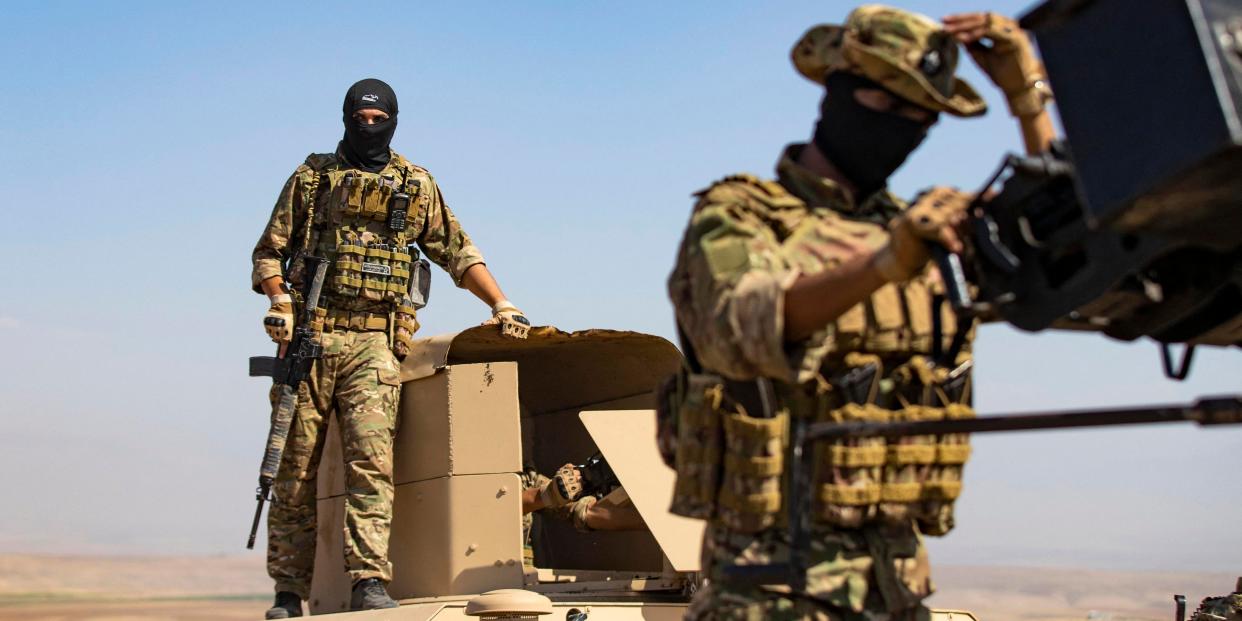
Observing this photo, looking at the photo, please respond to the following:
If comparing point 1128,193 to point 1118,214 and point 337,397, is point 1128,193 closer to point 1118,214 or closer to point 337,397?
point 1118,214

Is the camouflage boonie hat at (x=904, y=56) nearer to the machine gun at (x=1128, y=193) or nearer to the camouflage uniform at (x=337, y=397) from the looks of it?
the machine gun at (x=1128, y=193)

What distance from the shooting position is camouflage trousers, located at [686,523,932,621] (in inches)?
143

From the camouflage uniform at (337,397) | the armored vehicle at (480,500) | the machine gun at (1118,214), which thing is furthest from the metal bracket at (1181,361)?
the camouflage uniform at (337,397)

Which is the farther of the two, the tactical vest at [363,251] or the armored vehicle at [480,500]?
the tactical vest at [363,251]

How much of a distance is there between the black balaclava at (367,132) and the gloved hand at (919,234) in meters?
4.29

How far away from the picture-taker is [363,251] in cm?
705

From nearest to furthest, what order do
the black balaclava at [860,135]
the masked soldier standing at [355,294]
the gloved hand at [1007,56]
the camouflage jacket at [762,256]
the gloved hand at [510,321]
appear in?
the camouflage jacket at [762,256]
the gloved hand at [1007,56]
the black balaclava at [860,135]
the masked soldier standing at [355,294]
the gloved hand at [510,321]

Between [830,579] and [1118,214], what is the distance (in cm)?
121

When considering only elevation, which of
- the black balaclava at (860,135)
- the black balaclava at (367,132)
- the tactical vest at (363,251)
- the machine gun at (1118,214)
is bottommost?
the machine gun at (1118,214)

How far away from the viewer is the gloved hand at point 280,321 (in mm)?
6789

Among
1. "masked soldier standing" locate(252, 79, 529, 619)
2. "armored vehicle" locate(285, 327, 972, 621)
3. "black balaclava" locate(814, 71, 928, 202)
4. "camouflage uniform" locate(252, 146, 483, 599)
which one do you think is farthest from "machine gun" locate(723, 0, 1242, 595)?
"masked soldier standing" locate(252, 79, 529, 619)

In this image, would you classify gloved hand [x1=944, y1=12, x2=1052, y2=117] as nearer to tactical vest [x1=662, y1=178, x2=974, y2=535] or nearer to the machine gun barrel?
tactical vest [x1=662, y1=178, x2=974, y2=535]

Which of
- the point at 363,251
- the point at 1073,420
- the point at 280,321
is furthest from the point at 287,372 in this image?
the point at 1073,420

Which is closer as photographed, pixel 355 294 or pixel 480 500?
pixel 480 500
